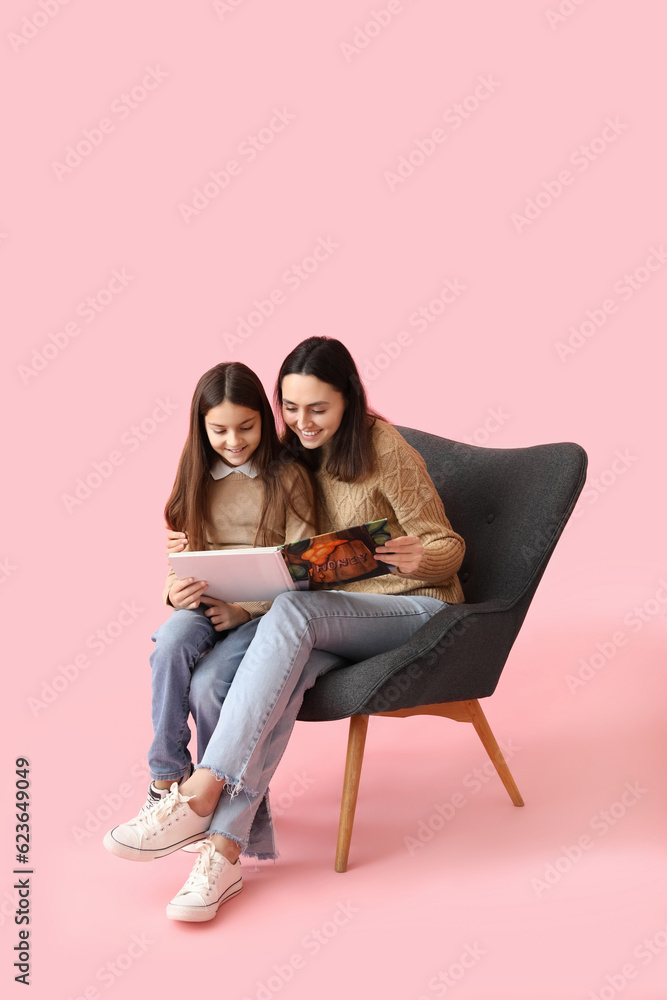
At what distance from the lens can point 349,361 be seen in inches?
115

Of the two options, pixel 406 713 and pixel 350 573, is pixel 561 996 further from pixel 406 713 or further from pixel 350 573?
pixel 350 573

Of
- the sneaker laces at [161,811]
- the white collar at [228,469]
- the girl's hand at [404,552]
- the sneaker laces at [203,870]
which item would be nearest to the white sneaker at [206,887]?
the sneaker laces at [203,870]

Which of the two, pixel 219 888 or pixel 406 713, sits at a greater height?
pixel 406 713

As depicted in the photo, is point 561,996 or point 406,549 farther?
point 406,549

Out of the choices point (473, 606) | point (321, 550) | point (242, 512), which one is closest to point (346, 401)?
point (242, 512)

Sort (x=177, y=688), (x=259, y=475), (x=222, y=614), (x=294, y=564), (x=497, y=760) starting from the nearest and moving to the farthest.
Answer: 1. (x=294, y=564)
2. (x=177, y=688)
3. (x=222, y=614)
4. (x=259, y=475)
5. (x=497, y=760)

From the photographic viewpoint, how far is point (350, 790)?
274 centimetres

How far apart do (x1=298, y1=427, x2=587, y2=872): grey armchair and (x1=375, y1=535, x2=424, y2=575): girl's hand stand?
15 centimetres

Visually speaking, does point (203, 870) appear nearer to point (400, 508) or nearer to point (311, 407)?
point (400, 508)

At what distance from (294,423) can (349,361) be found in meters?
0.22

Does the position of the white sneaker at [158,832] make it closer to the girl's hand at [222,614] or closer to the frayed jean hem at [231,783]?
the frayed jean hem at [231,783]

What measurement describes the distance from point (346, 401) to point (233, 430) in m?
0.32

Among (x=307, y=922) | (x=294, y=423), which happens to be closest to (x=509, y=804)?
(x=307, y=922)

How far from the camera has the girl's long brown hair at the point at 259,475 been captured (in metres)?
2.88
